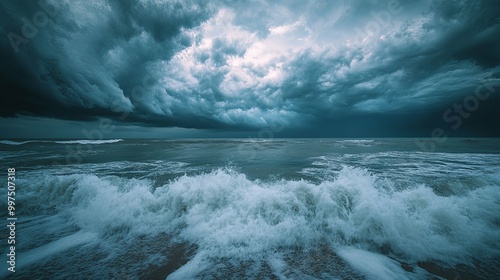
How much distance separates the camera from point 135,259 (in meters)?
3.99

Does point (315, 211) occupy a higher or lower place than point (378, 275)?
higher

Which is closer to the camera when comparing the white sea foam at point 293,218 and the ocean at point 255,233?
the ocean at point 255,233

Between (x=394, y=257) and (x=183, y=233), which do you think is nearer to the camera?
(x=394, y=257)

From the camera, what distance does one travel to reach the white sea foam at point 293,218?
14.2ft

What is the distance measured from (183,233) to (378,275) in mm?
4504

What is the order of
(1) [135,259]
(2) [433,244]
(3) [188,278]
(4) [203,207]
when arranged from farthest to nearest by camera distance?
(4) [203,207], (2) [433,244], (1) [135,259], (3) [188,278]

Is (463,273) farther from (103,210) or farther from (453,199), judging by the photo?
(103,210)

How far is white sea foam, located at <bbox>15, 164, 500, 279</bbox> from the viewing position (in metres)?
4.32

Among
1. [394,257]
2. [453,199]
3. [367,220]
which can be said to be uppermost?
[453,199]

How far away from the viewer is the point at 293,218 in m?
A: 5.40

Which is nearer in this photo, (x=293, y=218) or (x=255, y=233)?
(x=255, y=233)

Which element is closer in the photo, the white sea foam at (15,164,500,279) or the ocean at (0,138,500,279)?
the ocean at (0,138,500,279)

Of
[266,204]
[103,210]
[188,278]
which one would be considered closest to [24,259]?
[103,210]

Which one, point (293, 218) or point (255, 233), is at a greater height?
point (293, 218)
